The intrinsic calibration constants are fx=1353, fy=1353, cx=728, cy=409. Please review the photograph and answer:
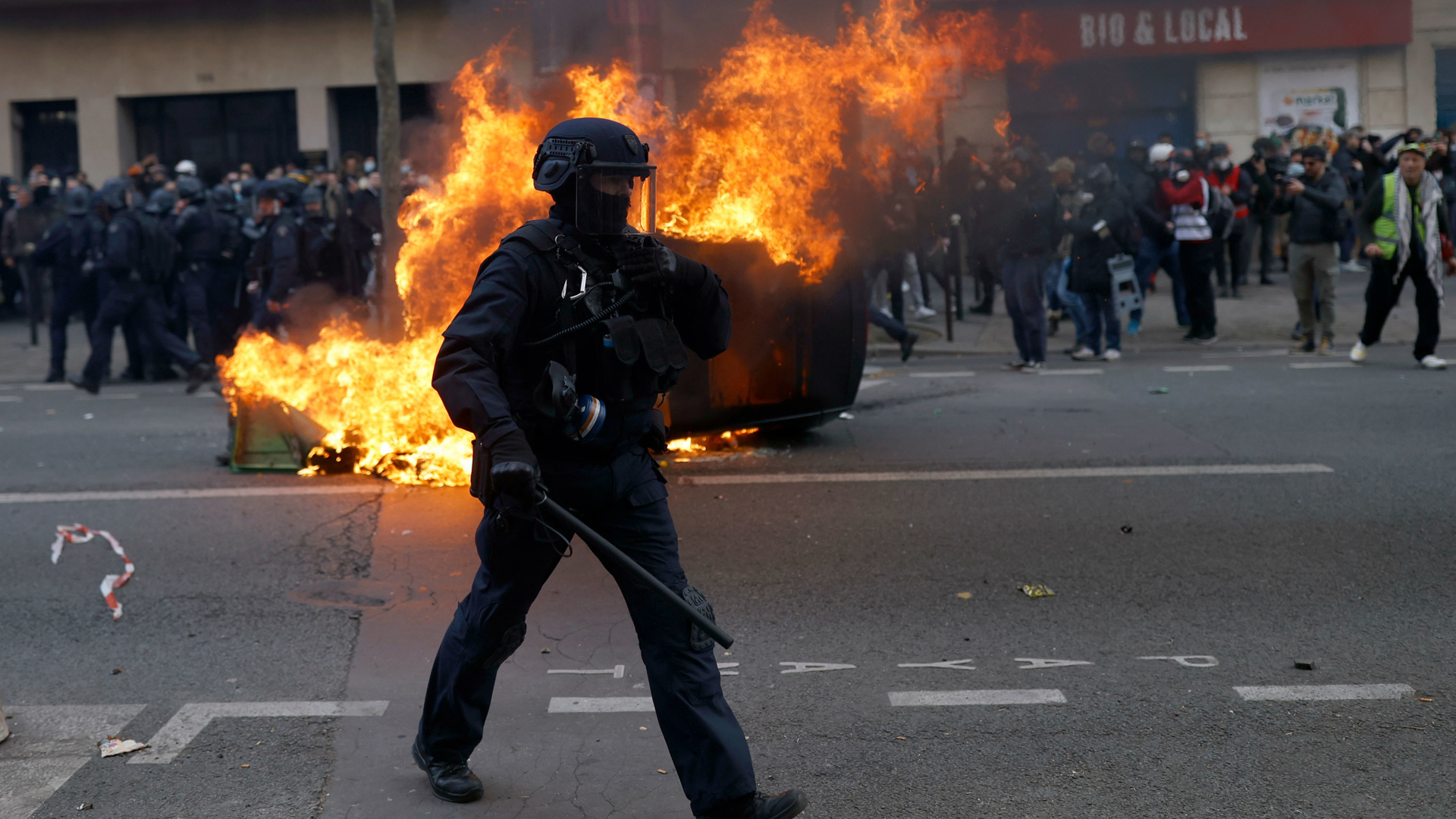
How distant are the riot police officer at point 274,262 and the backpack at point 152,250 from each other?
0.75 metres

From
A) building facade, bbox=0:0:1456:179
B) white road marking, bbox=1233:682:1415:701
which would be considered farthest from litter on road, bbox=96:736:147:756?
building facade, bbox=0:0:1456:179

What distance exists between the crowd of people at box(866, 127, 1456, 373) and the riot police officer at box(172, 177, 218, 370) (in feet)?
21.0

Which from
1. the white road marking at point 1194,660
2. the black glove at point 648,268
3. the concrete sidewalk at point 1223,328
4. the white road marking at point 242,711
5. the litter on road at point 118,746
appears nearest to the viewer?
the black glove at point 648,268

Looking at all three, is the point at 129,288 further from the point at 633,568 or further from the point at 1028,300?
the point at 633,568

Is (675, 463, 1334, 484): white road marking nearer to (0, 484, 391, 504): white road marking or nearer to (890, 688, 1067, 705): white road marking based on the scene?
(0, 484, 391, 504): white road marking

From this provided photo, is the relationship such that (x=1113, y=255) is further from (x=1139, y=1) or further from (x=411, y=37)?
(x=411, y=37)

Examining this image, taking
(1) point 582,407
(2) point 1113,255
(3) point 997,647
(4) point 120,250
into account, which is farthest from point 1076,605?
(4) point 120,250

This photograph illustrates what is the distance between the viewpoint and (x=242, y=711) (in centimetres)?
→ 431

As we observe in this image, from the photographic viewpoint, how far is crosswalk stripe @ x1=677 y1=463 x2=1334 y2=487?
24.0 ft

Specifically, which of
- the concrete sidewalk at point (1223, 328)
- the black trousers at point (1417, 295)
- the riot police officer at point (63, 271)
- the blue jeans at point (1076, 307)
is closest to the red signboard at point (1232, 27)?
the concrete sidewalk at point (1223, 328)

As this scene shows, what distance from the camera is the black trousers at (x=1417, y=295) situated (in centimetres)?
1067

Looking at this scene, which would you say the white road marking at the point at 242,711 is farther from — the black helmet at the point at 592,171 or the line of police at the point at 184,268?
the line of police at the point at 184,268

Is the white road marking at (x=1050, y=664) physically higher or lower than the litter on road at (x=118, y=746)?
lower

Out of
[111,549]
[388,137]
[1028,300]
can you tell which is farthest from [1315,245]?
[111,549]
